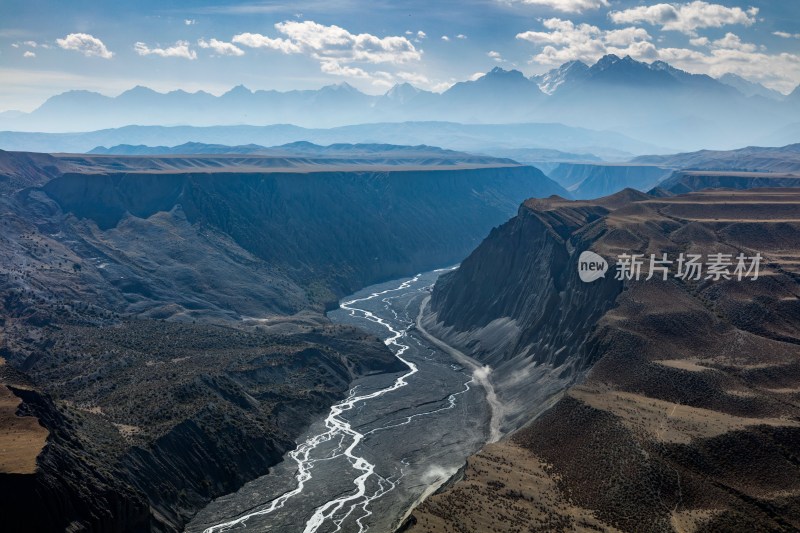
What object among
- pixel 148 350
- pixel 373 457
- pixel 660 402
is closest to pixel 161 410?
pixel 373 457

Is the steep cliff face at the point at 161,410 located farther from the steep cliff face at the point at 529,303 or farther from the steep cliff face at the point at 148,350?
the steep cliff face at the point at 529,303

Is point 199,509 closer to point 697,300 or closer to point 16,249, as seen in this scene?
point 697,300

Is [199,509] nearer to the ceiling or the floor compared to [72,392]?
nearer to the floor

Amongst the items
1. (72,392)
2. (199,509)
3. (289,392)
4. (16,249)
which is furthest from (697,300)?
(16,249)

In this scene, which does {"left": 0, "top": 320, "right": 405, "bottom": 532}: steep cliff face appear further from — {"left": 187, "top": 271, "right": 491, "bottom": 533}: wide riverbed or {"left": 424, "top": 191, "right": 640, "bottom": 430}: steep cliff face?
{"left": 424, "top": 191, "right": 640, "bottom": 430}: steep cliff face

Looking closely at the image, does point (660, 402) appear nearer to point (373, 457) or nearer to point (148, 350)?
point (373, 457)

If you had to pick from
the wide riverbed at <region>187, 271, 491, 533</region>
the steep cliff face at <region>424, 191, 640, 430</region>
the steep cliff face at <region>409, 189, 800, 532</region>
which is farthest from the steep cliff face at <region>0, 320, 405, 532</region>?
the steep cliff face at <region>409, 189, 800, 532</region>
